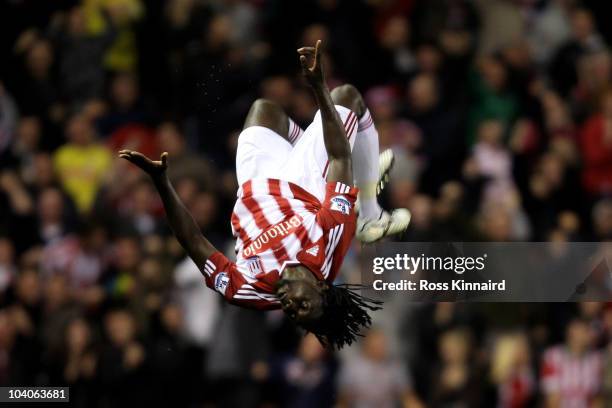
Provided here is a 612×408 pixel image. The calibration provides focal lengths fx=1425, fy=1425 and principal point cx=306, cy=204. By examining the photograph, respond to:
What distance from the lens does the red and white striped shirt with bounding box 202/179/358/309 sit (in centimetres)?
780

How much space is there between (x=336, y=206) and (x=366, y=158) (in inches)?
→ 43.8

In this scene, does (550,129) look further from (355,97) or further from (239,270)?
(239,270)

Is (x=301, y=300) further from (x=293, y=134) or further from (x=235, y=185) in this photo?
(x=235, y=185)

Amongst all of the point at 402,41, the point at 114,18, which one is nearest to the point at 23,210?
the point at 114,18

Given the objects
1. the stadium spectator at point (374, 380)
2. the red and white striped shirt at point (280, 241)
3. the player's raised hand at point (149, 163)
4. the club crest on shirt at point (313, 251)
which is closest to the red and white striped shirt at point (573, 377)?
the stadium spectator at point (374, 380)

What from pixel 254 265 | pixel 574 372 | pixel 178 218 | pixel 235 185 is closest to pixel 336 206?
pixel 254 265

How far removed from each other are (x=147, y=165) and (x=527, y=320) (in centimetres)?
518

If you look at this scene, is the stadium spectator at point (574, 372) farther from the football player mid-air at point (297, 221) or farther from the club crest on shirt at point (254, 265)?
the club crest on shirt at point (254, 265)

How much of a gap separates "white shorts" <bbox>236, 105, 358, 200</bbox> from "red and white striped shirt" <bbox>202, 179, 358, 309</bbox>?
13cm

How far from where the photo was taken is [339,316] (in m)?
7.93

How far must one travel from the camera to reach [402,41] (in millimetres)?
13875

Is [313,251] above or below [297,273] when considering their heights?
above

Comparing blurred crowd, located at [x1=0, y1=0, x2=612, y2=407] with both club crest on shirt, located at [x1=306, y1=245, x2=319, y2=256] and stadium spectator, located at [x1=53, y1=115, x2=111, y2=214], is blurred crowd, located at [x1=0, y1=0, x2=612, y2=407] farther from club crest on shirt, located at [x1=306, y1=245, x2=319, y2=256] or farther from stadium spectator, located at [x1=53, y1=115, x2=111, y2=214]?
club crest on shirt, located at [x1=306, y1=245, x2=319, y2=256]

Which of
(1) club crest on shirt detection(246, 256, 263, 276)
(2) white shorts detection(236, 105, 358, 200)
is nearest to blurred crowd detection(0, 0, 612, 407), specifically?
(2) white shorts detection(236, 105, 358, 200)
